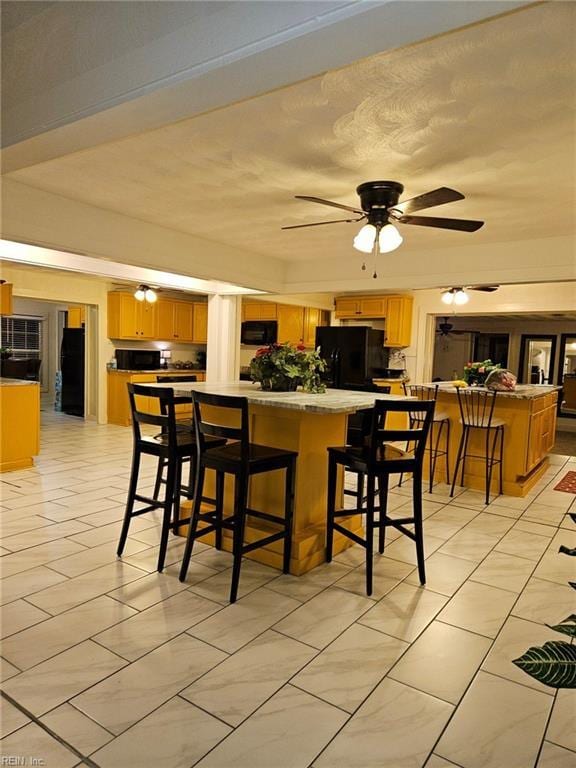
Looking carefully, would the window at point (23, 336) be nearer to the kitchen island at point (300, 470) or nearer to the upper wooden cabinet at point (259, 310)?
the upper wooden cabinet at point (259, 310)

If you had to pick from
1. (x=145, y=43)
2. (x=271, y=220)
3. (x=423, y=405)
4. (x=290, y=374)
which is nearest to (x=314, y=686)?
(x=423, y=405)

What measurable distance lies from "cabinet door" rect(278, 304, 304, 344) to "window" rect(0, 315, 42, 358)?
6.00 m

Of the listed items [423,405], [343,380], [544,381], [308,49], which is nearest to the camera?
[308,49]

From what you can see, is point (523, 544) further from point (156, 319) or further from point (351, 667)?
point (156, 319)

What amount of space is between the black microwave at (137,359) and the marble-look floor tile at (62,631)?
572cm

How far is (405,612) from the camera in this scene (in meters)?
2.48

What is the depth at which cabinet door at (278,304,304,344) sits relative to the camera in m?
8.61

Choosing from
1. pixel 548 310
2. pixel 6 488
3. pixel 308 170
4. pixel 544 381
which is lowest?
pixel 6 488

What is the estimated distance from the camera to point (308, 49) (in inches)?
49.1

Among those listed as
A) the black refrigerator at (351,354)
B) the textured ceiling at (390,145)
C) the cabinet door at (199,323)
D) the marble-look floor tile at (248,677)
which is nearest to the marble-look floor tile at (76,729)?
the marble-look floor tile at (248,677)

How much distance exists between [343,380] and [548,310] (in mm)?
2975

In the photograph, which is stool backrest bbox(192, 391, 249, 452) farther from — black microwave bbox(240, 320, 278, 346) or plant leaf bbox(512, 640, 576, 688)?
black microwave bbox(240, 320, 278, 346)

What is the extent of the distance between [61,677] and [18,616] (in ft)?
1.88

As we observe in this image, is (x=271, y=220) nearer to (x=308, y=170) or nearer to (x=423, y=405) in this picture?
(x=308, y=170)
